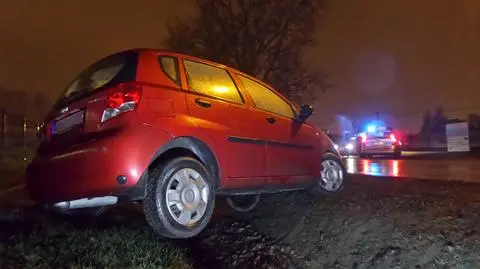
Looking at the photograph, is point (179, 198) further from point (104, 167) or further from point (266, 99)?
point (266, 99)

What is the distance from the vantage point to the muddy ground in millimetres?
3896

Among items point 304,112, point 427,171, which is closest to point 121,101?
point 304,112

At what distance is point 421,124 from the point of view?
180ft

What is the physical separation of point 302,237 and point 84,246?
Answer: 2.01 metres

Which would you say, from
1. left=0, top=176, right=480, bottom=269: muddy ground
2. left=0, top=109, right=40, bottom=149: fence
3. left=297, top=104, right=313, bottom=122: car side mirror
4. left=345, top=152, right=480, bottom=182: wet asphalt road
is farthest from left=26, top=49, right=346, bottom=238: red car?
left=0, top=109, right=40, bottom=149: fence

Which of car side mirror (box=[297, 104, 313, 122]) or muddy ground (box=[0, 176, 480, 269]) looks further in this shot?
car side mirror (box=[297, 104, 313, 122])

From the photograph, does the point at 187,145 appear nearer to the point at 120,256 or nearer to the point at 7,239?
Answer: the point at 120,256

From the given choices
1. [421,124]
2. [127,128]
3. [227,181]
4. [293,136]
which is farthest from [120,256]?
[421,124]

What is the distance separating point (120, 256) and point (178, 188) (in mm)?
753

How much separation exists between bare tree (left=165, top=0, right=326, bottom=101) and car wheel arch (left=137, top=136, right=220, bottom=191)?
2461cm

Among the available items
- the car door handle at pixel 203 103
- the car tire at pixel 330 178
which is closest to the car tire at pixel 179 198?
the car door handle at pixel 203 103

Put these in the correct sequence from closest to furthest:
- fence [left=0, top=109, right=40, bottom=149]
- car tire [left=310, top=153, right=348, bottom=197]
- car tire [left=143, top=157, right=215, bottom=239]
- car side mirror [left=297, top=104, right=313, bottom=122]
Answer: car tire [left=143, top=157, right=215, bottom=239]
car side mirror [left=297, top=104, right=313, bottom=122]
car tire [left=310, top=153, right=348, bottom=197]
fence [left=0, top=109, right=40, bottom=149]

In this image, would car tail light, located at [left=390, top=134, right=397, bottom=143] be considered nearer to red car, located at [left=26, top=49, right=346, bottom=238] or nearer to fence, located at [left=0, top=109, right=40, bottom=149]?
fence, located at [left=0, top=109, right=40, bottom=149]

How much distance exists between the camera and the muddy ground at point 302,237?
12.8 feet
